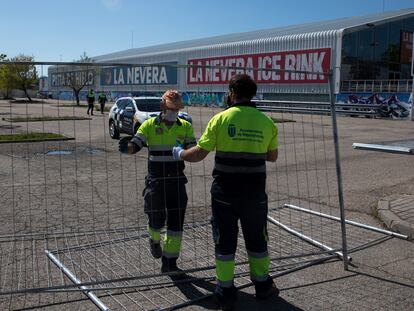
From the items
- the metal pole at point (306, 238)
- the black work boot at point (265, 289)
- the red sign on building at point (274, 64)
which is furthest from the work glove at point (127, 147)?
the red sign on building at point (274, 64)

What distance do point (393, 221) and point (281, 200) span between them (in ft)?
6.74

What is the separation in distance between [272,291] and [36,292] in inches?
77.3

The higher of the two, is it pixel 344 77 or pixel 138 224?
pixel 344 77

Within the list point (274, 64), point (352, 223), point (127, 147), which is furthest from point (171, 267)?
point (274, 64)

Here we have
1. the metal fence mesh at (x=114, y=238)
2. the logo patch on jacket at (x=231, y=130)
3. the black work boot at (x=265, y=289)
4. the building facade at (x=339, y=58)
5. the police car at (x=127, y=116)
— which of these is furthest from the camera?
the building facade at (x=339, y=58)

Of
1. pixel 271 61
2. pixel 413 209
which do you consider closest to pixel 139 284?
pixel 413 209

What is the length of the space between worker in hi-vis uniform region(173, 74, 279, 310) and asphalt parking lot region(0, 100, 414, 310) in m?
0.46

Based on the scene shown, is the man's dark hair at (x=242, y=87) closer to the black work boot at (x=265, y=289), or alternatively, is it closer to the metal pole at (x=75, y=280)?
the black work boot at (x=265, y=289)

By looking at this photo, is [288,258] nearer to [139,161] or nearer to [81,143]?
[139,161]

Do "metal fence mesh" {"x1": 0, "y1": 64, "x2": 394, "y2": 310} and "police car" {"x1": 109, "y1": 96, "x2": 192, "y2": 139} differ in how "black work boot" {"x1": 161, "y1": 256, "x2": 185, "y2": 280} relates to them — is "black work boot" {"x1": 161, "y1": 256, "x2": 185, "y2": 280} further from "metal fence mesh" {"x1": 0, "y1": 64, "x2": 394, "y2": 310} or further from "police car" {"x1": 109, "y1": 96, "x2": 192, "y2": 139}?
"police car" {"x1": 109, "y1": 96, "x2": 192, "y2": 139}

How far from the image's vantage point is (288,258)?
5031mm

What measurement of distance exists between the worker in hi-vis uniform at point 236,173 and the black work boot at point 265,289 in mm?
137

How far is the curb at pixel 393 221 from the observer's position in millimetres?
6062

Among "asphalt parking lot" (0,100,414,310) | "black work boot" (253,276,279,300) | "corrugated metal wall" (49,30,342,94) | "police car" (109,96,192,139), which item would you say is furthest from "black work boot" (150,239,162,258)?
"corrugated metal wall" (49,30,342,94)
